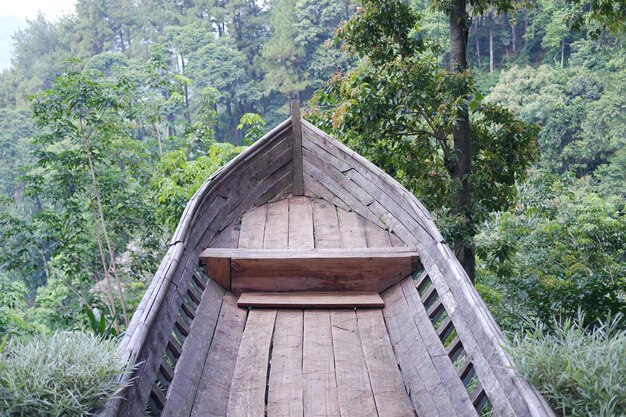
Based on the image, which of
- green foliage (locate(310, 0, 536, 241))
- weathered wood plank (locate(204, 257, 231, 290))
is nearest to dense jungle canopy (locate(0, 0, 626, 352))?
green foliage (locate(310, 0, 536, 241))

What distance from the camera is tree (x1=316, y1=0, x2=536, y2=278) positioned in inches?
153

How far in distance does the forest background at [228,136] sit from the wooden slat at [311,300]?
652 millimetres

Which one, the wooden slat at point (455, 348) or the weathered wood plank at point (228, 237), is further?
the weathered wood plank at point (228, 237)

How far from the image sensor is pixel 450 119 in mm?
3584

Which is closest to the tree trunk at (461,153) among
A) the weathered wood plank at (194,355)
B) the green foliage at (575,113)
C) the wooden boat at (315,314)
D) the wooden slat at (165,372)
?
the wooden boat at (315,314)

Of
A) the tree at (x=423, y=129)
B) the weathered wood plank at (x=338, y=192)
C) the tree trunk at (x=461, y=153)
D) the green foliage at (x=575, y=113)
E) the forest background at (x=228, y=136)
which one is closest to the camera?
the weathered wood plank at (x=338, y=192)

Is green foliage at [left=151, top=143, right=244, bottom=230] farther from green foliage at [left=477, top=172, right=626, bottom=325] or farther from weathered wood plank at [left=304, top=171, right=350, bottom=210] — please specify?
green foliage at [left=477, top=172, right=626, bottom=325]

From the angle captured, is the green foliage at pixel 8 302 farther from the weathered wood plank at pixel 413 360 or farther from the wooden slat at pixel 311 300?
the weathered wood plank at pixel 413 360

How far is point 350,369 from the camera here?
199 centimetres

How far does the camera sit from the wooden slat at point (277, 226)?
9.30 feet

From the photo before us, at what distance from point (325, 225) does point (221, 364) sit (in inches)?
47.3

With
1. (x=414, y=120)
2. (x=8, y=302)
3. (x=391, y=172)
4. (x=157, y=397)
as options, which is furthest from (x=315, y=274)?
(x=8, y=302)

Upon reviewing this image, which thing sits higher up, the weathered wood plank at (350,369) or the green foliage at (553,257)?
the weathered wood plank at (350,369)

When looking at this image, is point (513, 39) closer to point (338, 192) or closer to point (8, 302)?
point (8, 302)
